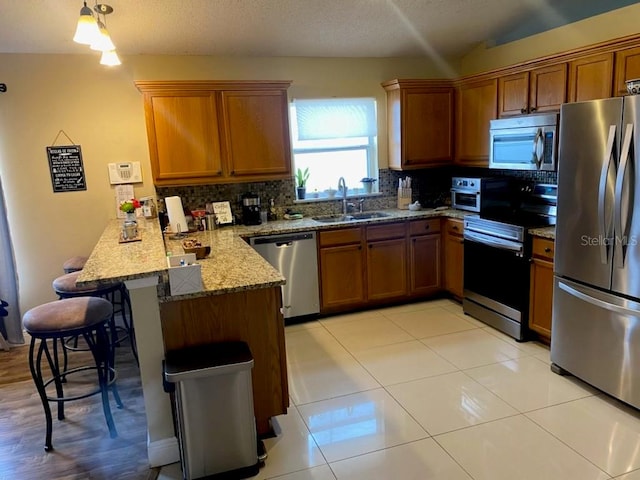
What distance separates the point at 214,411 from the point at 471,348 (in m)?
2.19

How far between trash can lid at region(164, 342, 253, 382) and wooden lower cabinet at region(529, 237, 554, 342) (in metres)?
2.27

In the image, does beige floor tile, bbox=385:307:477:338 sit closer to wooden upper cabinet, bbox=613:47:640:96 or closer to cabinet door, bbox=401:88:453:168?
cabinet door, bbox=401:88:453:168

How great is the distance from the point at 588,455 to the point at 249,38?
374cm

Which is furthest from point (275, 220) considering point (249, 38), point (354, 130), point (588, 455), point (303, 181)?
point (588, 455)

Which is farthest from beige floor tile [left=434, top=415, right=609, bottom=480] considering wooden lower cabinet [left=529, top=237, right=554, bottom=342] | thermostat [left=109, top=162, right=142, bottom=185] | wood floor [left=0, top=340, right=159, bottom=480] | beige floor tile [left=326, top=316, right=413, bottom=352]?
thermostat [left=109, top=162, right=142, bottom=185]

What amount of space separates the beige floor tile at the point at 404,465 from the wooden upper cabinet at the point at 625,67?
2.55 meters

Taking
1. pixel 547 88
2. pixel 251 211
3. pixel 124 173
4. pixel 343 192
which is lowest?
pixel 251 211

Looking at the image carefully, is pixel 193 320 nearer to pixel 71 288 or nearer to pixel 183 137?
pixel 71 288

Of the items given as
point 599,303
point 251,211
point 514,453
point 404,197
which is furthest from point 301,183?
point 514,453

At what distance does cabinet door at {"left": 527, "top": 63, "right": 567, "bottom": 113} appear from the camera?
3.52 m

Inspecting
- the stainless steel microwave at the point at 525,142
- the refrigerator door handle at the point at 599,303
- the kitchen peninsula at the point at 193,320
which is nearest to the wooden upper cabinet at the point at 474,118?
the stainless steel microwave at the point at 525,142

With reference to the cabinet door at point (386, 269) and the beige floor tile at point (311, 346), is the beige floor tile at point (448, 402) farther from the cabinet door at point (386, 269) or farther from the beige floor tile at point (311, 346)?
the cabinet door at point (386, 269)

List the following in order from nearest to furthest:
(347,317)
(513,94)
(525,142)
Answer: (525,142) → (513,94) → (347,317)

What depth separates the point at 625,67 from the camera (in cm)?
305
